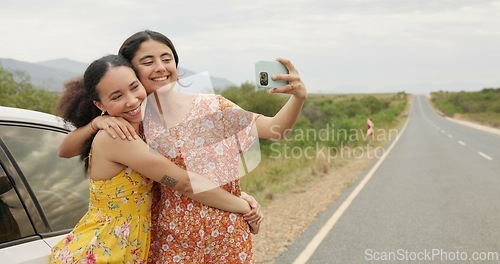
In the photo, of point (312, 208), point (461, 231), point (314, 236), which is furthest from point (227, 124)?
point (312, 208)

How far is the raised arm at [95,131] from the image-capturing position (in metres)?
2.11

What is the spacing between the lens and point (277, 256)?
233 inches

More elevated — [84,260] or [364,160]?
[84,260]

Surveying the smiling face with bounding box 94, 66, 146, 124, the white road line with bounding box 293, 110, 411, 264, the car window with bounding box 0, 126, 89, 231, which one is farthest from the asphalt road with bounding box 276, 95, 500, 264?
the smiling face with bounding box 94, 66, 146, 124

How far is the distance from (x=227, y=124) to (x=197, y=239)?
1.76ft

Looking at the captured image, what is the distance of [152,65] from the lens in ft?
7.66

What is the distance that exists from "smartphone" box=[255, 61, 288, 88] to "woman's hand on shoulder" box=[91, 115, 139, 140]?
55 centimetres

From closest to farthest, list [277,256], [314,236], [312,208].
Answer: [277,256]
[314,236]
[312,208]

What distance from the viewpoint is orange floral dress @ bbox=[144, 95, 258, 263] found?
2297 mm

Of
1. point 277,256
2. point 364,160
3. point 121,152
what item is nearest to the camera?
point 121,152

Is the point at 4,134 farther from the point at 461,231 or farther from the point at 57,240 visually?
the point at 461,231

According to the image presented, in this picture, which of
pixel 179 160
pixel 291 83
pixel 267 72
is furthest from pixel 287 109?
pixel 179 160

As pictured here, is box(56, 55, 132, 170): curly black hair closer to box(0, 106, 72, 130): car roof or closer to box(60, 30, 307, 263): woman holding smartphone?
box(60, 30, 307, 263): woman holding smartphone

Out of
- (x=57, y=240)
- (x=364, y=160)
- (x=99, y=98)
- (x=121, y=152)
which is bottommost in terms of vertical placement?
(x=364, y=160)
